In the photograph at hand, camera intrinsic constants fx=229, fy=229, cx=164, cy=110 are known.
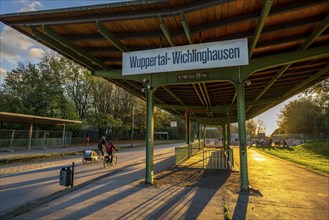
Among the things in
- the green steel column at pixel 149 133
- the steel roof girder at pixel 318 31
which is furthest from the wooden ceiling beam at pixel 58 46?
the steel roof girder at pixel 318 31

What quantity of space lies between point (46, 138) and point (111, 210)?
26198mm

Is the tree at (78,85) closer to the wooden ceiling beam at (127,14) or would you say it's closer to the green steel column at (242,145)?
the wooden ceiling beam at (127,14)

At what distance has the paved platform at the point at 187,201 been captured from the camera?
539 centimetres

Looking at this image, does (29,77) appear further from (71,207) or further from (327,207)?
(327,207)

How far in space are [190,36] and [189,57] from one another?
2.38 feet

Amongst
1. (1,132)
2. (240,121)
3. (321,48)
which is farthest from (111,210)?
(1,132)

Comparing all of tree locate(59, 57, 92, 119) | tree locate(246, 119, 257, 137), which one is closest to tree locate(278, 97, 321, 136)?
tree locate(246, 119, 257, 137)

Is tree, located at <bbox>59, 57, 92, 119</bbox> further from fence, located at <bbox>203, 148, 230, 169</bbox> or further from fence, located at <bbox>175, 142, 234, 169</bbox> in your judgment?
fence, located at <bbox>203, 148, 230, 169</bbox>

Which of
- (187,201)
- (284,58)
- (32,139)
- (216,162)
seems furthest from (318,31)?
(32,139)

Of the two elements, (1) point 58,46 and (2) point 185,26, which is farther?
(1) point 58,46

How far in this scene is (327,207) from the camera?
20.0 ft

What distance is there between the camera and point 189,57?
7441 millimetres

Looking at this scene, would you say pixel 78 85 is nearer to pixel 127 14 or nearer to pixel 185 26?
pixel 127 14

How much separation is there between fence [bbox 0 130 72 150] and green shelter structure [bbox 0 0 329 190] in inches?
760
